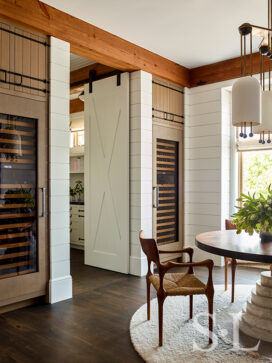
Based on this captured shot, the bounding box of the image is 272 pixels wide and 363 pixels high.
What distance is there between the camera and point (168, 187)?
16.7 ft

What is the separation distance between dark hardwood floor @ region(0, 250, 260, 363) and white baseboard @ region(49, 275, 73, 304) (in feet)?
0.23

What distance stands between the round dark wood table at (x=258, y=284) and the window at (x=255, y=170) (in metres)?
2.10

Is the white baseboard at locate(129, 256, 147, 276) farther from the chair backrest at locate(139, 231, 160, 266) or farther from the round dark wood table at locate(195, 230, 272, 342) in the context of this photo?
the chair backrest at locate(139, 231, 160, 266)

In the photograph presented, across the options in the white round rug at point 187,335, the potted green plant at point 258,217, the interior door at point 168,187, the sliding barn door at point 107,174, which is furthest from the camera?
the interior door at point 168,187

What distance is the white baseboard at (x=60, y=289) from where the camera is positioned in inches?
136

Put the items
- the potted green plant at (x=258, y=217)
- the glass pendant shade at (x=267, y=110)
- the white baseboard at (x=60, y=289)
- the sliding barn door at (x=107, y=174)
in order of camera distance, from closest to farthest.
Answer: the potted green plant at (x=258, y=217) → the glass pendant shade at (x=267, y=110) → the white baseboard at (x=60, y=289) → the sliding barn door at (x=107, y=174)

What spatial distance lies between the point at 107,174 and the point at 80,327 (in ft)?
7.72

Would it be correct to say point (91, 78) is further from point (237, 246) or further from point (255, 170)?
point (237, 246)

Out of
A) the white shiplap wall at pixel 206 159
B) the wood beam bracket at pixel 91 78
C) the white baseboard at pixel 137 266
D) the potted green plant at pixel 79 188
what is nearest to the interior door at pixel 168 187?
the white shiplap wall at pixel 206 159

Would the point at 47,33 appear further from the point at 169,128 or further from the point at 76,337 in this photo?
the point at 76,337

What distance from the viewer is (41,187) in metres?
3.41

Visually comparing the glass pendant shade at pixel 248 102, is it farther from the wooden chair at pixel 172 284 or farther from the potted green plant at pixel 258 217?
the wooden chair at pixel 172 284

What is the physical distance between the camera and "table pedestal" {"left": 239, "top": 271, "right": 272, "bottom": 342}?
2.67m

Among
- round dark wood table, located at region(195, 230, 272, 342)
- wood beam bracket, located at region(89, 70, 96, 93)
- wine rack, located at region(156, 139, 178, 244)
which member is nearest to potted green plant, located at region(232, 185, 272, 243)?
round dark wood table, located at region(195, 230, 272, 342)
